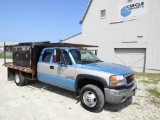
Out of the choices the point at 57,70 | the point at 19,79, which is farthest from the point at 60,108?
the point at 19,79

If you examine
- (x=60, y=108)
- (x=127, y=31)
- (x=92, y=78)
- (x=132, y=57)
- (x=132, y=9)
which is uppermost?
(x=132, y=9)

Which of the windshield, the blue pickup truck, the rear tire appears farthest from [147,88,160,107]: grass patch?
the rear tire

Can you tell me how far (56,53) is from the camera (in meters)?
5.54

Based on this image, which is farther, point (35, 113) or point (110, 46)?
point (110, 46)

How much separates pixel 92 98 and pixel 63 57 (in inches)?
75.4

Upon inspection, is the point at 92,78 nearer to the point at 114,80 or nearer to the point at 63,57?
the point at 114,80

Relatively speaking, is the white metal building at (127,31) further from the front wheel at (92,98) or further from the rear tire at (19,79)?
the rear tire at (19,79)

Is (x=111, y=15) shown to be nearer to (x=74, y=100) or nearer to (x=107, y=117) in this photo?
(x=74, y=100)

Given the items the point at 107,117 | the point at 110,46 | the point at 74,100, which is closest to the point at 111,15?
the point at 110,46

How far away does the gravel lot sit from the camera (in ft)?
14.9

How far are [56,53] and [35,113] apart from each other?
6.97 feet

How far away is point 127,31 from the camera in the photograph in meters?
13.8

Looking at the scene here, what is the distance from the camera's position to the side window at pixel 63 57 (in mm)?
5620

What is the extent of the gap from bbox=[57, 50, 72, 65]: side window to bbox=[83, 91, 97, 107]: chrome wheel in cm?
129
